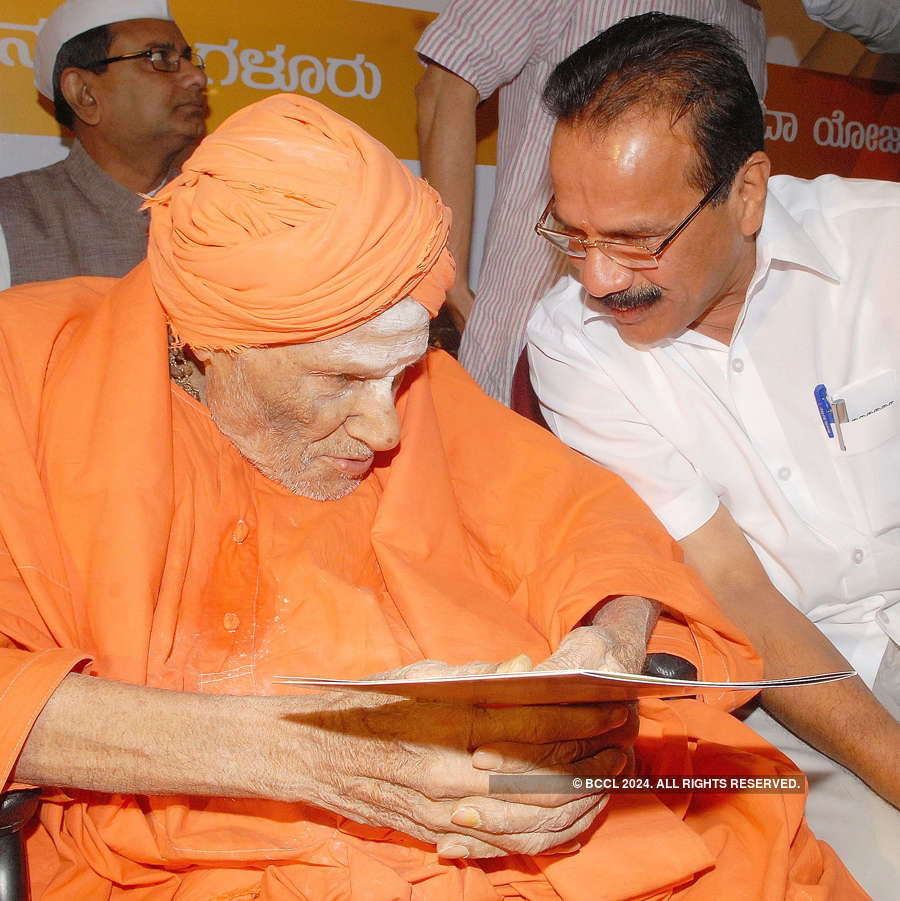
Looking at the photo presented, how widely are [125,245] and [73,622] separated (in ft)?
6.89

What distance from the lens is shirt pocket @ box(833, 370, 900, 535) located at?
221cm

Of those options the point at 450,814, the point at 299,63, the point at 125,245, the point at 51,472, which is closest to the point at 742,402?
the point at 450,814

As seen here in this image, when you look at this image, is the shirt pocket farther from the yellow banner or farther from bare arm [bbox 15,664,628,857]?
the yellow banner

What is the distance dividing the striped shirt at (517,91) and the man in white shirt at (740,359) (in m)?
0.83

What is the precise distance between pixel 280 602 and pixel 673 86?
1347 mm

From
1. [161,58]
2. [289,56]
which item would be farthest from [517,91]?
[161,58]

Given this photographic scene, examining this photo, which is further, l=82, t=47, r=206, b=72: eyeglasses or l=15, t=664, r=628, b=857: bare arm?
l=82, t=47, r=206, b=72: eyeglasses

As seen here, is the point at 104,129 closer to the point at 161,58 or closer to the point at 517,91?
the point at 161,58

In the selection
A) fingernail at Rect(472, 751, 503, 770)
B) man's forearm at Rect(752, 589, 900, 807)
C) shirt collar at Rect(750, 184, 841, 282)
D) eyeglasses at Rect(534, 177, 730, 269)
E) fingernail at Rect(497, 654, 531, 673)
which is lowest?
man's forearm at Rect(752, 589, 900, 807)

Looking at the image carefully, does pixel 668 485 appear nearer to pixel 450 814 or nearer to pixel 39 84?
pixel 450 814

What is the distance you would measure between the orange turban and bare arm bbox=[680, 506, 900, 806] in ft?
3.17

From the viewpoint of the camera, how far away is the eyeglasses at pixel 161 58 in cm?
333

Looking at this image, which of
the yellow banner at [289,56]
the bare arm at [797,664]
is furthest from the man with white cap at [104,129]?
the bare arm at [797,664]

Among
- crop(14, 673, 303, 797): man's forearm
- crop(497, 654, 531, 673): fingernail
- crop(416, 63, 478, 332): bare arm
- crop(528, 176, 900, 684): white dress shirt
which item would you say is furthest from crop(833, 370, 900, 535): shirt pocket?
crop(416, 63, 478, 332): bare arm
